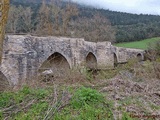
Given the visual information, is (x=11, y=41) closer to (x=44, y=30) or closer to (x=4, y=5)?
(x=4, y=5)

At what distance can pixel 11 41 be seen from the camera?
1359 cm

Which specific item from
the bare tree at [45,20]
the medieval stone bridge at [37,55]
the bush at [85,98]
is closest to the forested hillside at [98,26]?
the bare tree at [45,20]

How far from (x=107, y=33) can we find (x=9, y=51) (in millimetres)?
24262

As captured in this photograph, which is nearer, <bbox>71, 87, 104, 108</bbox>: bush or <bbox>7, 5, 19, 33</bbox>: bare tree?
<bbox>71, 87, 104, 108</bbox>: bush

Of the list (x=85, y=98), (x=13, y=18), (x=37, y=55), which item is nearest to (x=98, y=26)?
(x=13, y=18)

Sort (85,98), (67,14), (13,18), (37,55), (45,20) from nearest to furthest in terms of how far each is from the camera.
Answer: (85,98)
(37,55)
(45,20)
(67,14)
(13,18)

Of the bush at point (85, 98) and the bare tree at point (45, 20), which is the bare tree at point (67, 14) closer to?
the bare tree at point (45, 20)

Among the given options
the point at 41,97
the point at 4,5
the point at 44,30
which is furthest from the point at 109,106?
the point at 44,30

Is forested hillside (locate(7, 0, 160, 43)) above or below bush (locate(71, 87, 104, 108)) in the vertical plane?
above

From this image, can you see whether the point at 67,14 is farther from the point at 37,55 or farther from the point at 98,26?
the point at 37,55

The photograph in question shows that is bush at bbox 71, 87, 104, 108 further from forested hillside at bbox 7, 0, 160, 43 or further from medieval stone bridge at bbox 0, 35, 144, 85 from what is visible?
forested hillside at bbox 7, 0, 160, 43

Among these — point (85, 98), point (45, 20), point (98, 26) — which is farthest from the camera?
point (98, 26)

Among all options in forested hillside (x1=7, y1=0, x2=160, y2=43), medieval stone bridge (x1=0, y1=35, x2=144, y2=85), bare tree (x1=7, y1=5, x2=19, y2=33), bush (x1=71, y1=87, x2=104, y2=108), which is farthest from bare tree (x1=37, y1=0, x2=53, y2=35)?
bush (x1=71, y1=87, x2=104, y2=108)

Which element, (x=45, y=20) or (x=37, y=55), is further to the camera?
(x=45, y=20)
